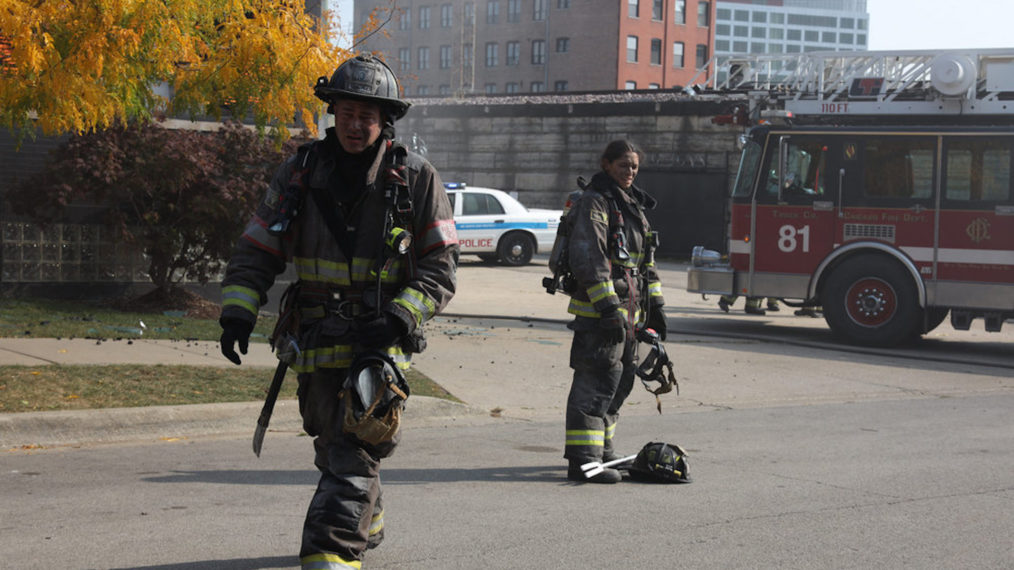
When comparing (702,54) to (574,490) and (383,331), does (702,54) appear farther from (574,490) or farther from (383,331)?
(383,331)

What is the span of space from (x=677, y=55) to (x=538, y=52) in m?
9.24

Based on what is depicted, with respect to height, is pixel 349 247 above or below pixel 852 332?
above

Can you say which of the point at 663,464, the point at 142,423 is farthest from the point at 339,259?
the point at 142,423

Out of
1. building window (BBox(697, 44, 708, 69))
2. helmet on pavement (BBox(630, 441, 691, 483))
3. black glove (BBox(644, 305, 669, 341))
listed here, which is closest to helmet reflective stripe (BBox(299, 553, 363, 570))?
helmet on pavement (BBox(630, 441, 691, 483))

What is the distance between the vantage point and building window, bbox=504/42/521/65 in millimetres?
81188

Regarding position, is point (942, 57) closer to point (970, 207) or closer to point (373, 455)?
point (970, 207)

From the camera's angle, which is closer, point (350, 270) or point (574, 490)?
point (350, 270)

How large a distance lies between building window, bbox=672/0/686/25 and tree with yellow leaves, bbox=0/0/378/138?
69.3m

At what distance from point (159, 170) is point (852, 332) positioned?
27.5ft

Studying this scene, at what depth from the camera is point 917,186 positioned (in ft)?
47.5

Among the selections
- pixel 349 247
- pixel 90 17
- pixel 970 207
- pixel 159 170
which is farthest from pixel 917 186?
pixel 349 247

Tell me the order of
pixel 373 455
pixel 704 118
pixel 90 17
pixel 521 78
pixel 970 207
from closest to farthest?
pixel 373 455
pixel 90 17
pixel 970 207
pixel 704 118
pixel 521 78

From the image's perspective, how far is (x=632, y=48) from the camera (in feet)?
253

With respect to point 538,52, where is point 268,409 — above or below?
below
